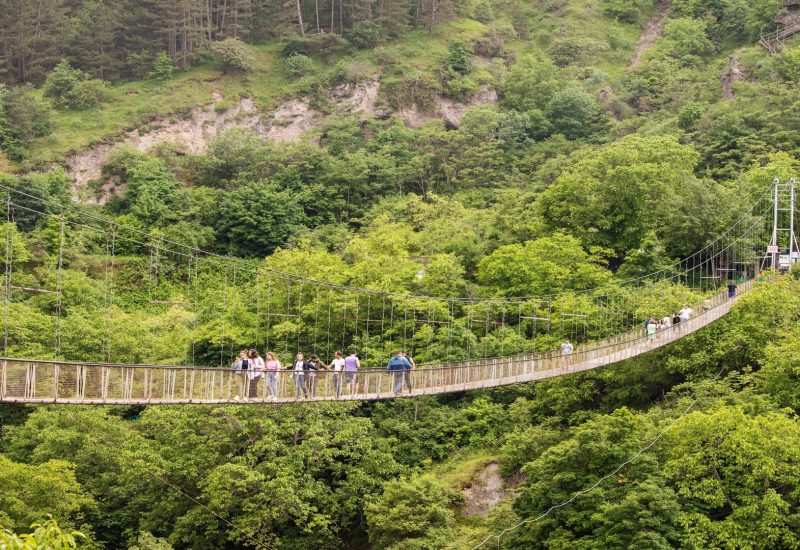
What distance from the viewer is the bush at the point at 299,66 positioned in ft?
228

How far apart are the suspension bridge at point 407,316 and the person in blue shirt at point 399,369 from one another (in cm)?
6

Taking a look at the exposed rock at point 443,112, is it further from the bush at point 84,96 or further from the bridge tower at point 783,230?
the bridge tower at point 783,230

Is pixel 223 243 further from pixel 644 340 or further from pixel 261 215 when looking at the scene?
pixel 644 340

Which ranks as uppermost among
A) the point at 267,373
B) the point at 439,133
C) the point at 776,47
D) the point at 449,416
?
the point at 776,47

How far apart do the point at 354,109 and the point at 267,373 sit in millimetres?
44354

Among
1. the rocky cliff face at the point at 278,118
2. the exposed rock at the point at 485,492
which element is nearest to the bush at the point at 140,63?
the rocky cliff face at the point at 278,118

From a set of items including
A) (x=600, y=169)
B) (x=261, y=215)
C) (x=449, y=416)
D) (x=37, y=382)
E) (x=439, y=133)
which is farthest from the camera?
(x=439, y=133)

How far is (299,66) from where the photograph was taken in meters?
69.6

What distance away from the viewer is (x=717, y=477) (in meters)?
28.7

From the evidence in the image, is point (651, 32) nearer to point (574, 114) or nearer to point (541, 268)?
point (574, 114)

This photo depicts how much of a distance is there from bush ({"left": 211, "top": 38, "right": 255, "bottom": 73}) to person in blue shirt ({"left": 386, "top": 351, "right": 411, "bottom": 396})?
1717 inches

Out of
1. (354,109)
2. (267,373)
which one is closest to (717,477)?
(267,373)

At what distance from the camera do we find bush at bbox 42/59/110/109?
65.2m

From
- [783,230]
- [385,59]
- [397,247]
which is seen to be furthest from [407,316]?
[385,59]
